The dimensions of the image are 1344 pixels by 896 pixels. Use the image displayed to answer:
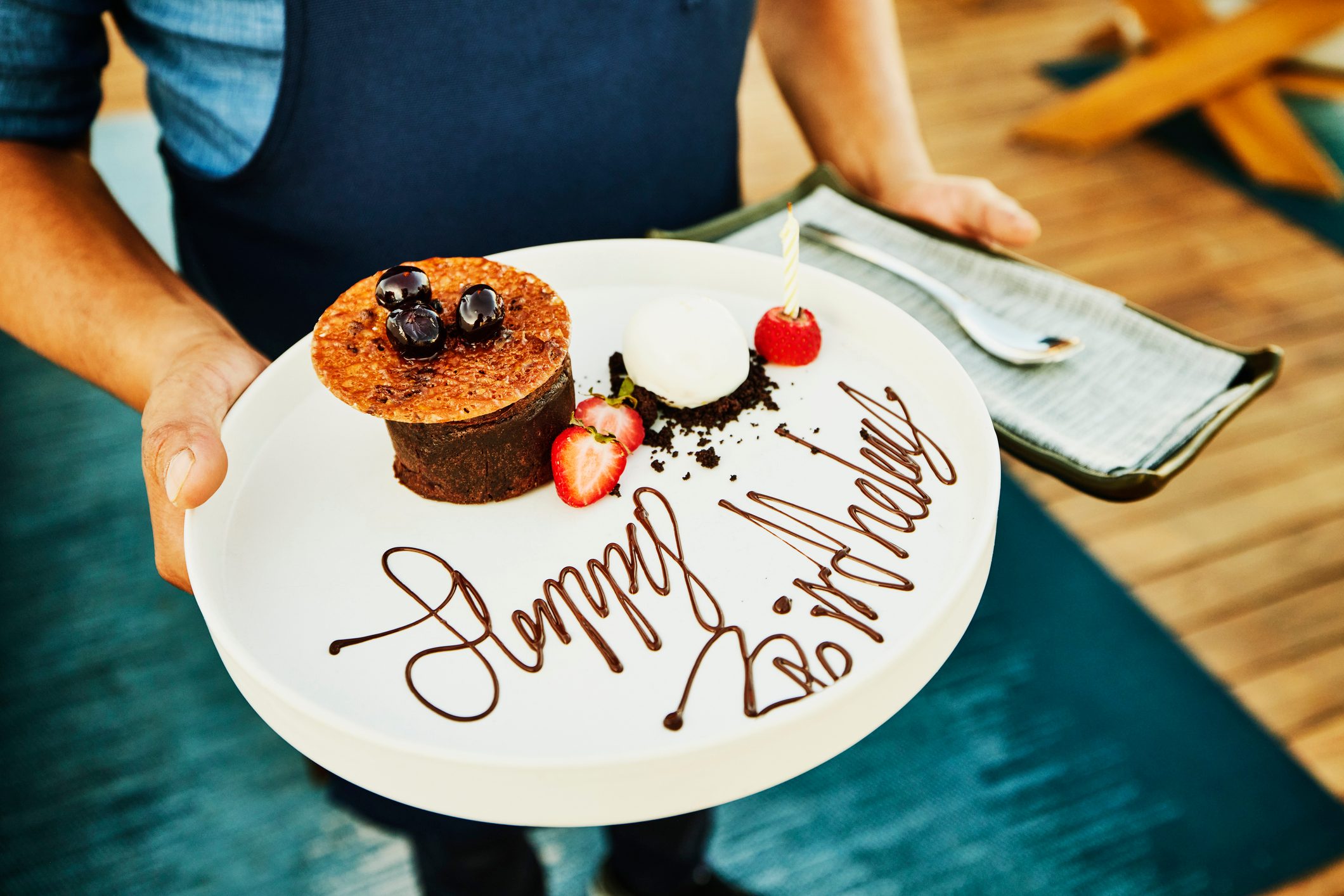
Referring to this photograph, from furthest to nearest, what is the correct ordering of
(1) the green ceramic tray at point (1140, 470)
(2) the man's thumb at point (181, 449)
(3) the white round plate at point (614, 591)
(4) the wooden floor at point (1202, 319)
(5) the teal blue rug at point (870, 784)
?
(4) the wooden floor at point (1202, 319) < (5) the teal blue rug at point (870, 784) < (1) the green ceramic tray at point (1140, 470) < (2) the man's thumb at point (181, 449) < (3) the white round plate at point (614, 591)

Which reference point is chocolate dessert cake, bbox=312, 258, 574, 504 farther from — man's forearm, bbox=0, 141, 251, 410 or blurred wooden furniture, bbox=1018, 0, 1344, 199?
blurred wooden furniture, bbox=1018, 0, 1344, 199

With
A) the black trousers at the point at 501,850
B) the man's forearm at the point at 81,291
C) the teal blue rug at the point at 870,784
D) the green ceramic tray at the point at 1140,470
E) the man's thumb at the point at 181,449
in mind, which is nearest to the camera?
the man's thumb at the point at 181,449

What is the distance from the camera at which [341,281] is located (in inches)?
49.2

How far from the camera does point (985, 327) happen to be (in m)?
1.15

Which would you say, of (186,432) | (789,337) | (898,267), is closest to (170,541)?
(186,432)

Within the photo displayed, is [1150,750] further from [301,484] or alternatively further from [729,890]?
[301,484]

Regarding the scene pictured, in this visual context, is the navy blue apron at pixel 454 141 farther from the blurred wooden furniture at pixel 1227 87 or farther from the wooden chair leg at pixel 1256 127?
the wooden chair leg at pixel 1256 127

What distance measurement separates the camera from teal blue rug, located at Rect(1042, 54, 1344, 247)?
3.43 metres

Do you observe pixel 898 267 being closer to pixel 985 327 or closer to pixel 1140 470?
pixel 985 327

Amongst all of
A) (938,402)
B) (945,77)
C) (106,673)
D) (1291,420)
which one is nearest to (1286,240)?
(1291,420)

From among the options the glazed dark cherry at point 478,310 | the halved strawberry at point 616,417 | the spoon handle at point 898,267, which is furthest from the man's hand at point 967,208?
the glazed dark cherry at point 478,310

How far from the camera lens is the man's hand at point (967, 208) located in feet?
4.04

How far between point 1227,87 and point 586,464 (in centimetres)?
383

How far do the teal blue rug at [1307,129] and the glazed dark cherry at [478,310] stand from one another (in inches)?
141
